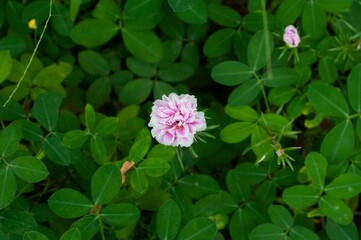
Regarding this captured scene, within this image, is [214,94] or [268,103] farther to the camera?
[214,94]

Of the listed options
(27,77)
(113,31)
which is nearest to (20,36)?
(27,77)

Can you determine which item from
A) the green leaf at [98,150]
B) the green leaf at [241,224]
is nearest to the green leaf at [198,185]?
the green leaf at [241,224]

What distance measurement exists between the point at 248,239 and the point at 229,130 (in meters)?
0.38

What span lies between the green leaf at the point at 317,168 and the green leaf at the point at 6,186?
92 cm

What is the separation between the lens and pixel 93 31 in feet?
7.63

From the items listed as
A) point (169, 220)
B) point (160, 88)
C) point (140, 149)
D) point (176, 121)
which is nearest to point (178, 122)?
point (176, 121)

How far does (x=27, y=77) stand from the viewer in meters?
2.29

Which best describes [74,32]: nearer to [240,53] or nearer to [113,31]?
[113,31]

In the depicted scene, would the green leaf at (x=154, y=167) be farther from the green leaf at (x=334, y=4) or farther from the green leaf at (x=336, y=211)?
the green leaf at (x=334, y=4)

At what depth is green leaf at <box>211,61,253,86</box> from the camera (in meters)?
2.11

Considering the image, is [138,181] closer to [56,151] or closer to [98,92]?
[56,151]

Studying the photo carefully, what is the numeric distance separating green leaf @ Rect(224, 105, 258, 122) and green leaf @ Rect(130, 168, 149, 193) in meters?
0.41

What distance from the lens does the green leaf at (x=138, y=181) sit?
6.18 feet

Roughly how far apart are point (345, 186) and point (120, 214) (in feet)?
2.39
